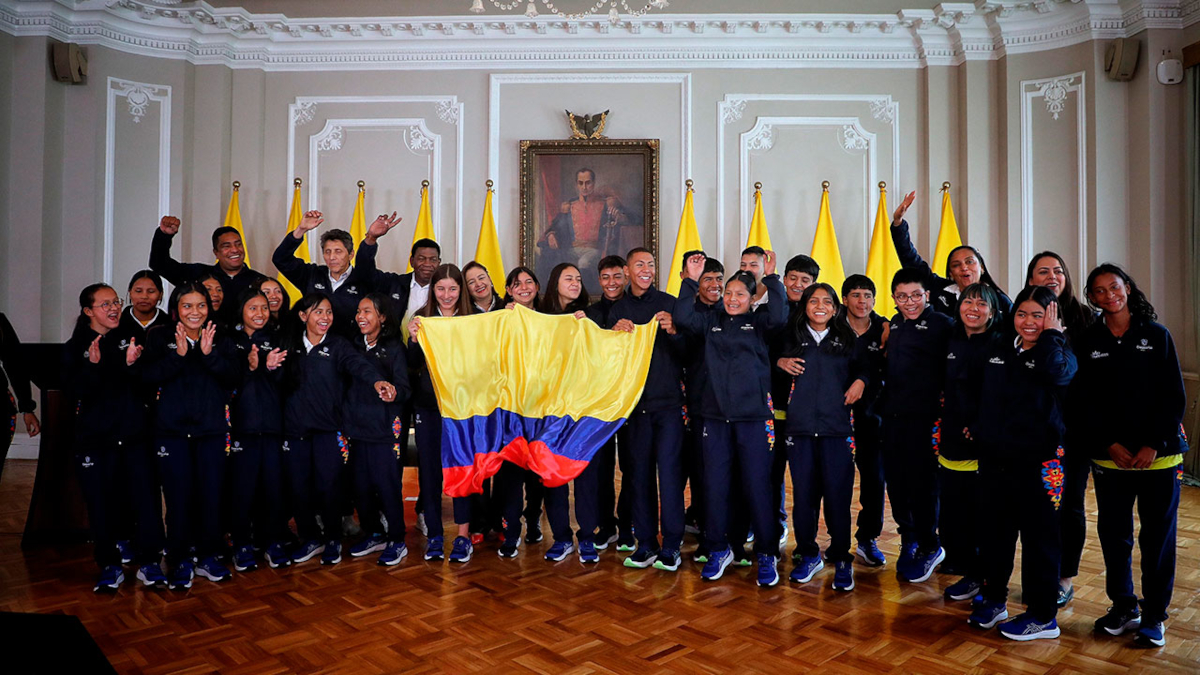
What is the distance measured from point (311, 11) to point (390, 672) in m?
6.48

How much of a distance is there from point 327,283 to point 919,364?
3.17 metres

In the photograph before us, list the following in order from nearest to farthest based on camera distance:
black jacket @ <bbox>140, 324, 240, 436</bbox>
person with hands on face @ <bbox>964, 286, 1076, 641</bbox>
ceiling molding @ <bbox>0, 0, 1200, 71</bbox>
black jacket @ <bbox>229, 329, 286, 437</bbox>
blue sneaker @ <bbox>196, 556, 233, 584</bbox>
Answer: person with hands on face @ <bbox>964, 286, 1076, 641</bbox>
black jacket @ <bbox>140, 324, 240, 436</bbox>
blue sneaker @ <bbox>196, 556, 233, 584</bbox>
black jacket @ <bbox>229, 329, 286, 437</bbox>
ceiling molding @ <bbox>0, 0, 1200, 71</bbox>

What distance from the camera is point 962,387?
310 cm

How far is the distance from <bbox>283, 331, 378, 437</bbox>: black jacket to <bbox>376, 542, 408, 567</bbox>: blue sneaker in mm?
645

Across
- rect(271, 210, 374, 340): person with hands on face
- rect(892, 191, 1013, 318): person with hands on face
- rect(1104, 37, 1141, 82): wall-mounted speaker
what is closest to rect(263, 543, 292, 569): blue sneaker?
rect(271, 210, 374, 340): person with hands on face

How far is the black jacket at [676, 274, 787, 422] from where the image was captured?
343cm

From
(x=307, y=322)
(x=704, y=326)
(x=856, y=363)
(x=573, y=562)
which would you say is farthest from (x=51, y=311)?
(x=856, y=363)

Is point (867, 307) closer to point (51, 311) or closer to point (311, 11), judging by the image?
point (311, 11)

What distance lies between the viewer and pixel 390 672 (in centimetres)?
251

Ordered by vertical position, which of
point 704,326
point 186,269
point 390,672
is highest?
point 186,269

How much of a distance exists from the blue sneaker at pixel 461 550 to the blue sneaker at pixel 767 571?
140 centimetres

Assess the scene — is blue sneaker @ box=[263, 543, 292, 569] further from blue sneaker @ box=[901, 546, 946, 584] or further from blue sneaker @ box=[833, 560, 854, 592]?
blue sneaker @ box=[901, 546, 946, 584]

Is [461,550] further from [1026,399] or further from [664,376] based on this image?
[1026,399]

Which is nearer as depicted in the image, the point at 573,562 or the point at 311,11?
the point at 573,562
